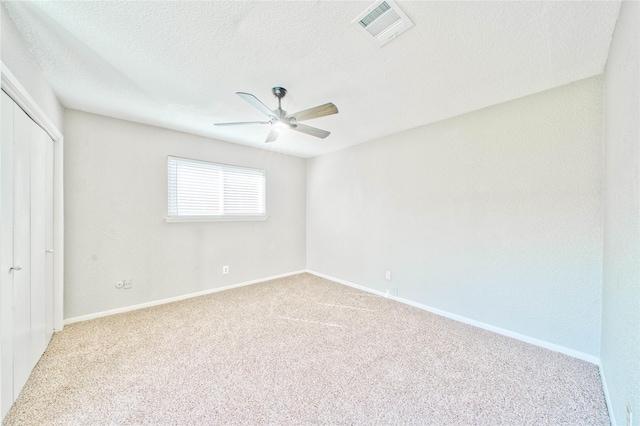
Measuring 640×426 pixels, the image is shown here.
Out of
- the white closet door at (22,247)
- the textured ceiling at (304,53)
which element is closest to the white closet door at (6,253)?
the white closet door at (22,247)

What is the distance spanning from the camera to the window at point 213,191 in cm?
346

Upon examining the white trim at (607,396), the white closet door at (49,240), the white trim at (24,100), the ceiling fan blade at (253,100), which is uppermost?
the ceiling fan blade at (253,100)

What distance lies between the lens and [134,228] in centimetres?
314

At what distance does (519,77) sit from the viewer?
2.08m

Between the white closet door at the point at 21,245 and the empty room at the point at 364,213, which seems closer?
the empty room at the point at 364,213

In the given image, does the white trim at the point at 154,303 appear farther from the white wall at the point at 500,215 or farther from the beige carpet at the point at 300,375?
the white wall at the point at 500,215

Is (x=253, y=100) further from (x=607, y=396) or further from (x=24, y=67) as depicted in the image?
(x=607, y=396)

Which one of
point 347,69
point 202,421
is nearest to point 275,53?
point 347,69

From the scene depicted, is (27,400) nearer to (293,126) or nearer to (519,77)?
(293,126)

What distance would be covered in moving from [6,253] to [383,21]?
8.86 feet

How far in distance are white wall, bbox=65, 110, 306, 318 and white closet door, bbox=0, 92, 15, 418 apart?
4.61 feet

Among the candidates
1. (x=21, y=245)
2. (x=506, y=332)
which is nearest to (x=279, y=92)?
(x=21, y=245)

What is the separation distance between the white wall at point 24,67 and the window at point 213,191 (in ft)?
4.20

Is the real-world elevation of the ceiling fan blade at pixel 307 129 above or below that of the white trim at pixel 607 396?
above
